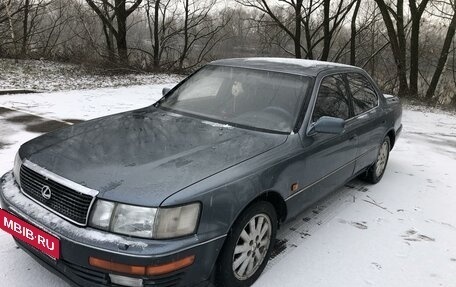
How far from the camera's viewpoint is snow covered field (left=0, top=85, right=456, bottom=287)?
2998 mm

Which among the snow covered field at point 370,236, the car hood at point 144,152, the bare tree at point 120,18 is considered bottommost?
the snow covered field at point 370,236

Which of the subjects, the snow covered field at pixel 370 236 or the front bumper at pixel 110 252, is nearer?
the front bumper at pixel 110 252

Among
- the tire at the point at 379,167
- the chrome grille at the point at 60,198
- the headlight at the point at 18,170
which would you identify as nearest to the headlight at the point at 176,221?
the chrome grille at the point at 60,198

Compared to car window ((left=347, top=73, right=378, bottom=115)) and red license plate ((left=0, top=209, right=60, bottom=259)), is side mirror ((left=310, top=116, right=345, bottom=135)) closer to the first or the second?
car window ((left=347, top=73, right=378, bottom=115))

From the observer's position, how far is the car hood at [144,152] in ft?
7.72

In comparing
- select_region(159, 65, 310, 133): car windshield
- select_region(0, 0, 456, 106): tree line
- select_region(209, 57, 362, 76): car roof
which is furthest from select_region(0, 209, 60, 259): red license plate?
select_region(0, 0, 456, 106): tree line

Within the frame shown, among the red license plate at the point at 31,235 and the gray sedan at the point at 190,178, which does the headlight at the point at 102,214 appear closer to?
the gray sedan at the point at 190,178

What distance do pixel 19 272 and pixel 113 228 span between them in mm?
1031

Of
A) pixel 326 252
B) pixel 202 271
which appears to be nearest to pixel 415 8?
pixel 326 252

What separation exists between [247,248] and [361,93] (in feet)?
8.33

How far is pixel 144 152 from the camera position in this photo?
2.76 m

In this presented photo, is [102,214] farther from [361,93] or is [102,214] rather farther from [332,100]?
[361,93]

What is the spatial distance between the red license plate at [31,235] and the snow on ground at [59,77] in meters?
8.52

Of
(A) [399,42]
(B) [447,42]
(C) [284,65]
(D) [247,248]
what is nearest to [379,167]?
(C) [284,65]
